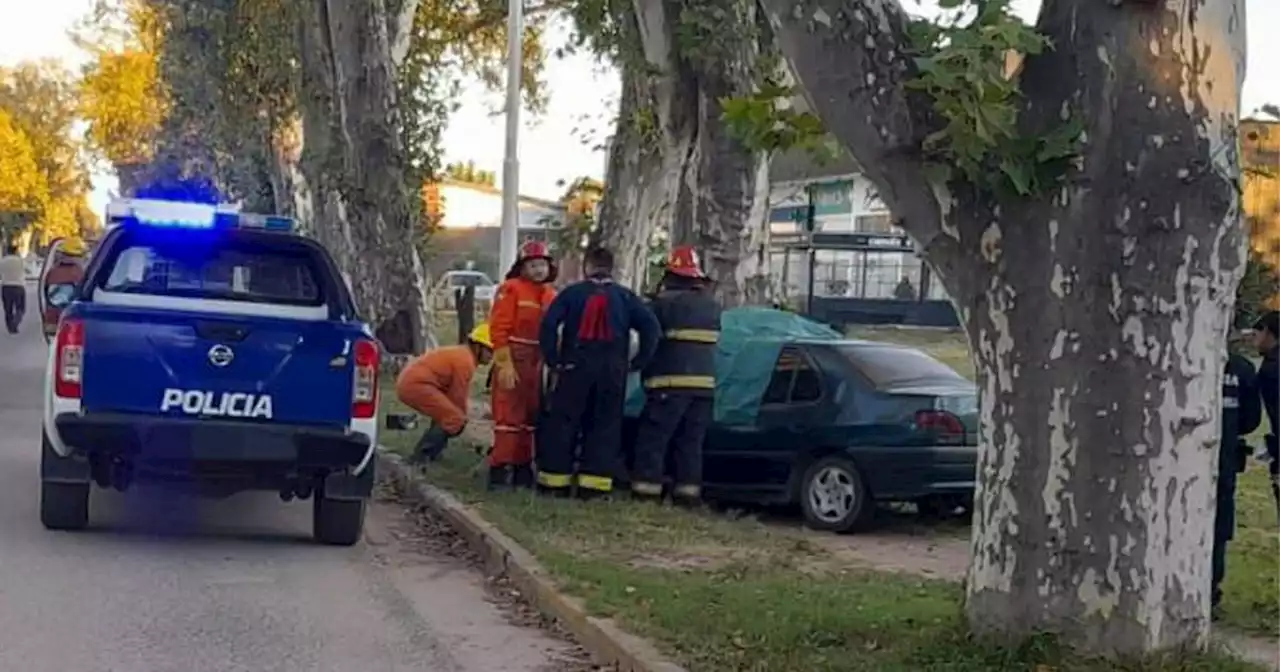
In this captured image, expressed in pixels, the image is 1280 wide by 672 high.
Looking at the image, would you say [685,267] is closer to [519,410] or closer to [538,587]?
[519,410]

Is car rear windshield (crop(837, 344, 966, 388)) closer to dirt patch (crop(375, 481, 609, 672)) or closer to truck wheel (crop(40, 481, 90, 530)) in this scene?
dirt patch (crop(375, 481, 609, 672))

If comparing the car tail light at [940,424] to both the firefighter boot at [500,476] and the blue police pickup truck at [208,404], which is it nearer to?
the firefighter boot at [500,476]

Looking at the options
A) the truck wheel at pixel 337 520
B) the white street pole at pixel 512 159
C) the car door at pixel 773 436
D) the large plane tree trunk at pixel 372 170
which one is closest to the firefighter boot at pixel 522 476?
the car door at pixel 773 436

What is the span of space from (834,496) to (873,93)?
5.71m

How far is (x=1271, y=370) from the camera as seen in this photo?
9508 millimetres

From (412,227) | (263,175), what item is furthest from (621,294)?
(263,175)

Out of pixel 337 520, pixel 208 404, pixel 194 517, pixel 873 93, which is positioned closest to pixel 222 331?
pixel 208 404

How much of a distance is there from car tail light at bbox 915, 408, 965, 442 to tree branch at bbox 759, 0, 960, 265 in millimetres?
4747

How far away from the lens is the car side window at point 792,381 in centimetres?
1287

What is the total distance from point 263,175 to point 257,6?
12919 millimetres

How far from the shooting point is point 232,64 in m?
37.6

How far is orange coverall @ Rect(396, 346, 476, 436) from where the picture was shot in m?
14.2

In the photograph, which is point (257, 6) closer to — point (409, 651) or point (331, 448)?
point (331, 448)

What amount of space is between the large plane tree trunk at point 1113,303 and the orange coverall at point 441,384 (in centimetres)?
724
